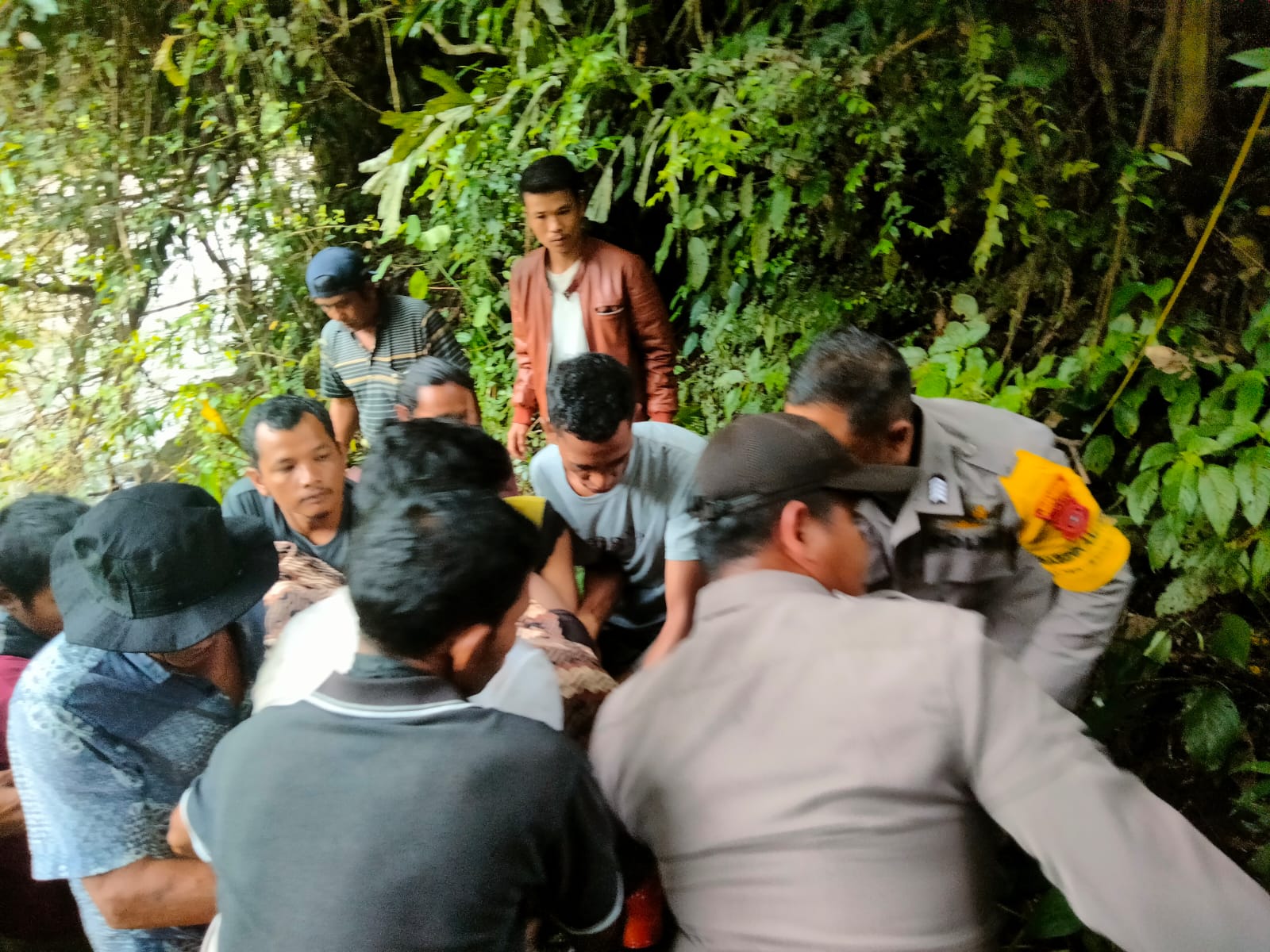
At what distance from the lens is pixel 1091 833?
0.92m

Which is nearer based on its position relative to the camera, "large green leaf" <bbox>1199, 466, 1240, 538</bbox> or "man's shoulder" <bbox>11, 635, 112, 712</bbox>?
"man's shoulder" <bbox>11, 635, 112, 712</bbox>

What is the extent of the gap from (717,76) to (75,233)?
4.90 meters

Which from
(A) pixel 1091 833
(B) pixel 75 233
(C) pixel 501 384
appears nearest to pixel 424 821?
(A) pixel 1091 833

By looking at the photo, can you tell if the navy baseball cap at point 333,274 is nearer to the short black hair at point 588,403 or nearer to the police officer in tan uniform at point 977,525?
the short black hair at point 588,403

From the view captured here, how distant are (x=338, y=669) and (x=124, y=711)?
467 millimetres

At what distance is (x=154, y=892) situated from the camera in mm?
1410

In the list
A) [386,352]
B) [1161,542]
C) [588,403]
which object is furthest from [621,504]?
[1161,542]

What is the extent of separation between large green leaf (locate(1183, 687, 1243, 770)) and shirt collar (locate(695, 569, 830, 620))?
6.44 feet

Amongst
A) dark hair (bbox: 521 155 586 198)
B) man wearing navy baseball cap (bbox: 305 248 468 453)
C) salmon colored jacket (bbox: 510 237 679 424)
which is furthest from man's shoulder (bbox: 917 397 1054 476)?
man wearing navy baseball cap (bbox: 305 248 468 453)

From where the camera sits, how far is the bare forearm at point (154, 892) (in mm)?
1395

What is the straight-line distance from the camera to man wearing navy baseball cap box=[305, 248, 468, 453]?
11.0 feet

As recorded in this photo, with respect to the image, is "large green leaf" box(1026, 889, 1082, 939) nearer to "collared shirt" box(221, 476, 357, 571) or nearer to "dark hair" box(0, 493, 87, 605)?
"collared shirt" box(221, 476, 357, 571)

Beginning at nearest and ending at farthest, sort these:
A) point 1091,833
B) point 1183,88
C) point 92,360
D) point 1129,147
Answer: point 1091,833 → point 1183,88 → point 1129,147 → point 92,360

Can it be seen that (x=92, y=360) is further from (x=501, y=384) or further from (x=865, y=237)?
(x=865, y=237)
